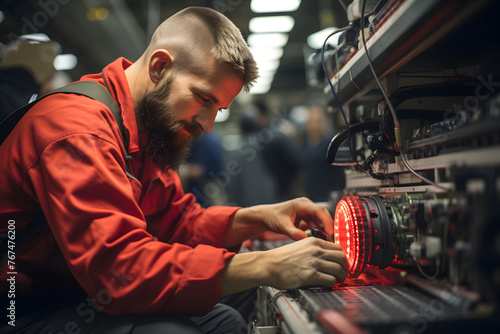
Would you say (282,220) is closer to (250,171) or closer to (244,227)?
(244,227)

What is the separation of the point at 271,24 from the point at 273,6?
52 cm

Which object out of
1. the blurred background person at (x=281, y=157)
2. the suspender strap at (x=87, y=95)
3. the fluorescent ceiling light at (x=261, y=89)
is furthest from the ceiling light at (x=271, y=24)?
the suspender strap at (x=87, y=95)

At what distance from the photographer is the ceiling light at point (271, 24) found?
4.50 metres

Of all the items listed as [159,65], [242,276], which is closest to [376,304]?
[242,276]

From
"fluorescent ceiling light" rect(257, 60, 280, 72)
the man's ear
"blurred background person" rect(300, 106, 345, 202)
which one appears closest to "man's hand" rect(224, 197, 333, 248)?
the man's ear

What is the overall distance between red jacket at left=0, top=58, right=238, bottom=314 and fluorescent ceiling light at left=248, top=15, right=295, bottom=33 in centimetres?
406

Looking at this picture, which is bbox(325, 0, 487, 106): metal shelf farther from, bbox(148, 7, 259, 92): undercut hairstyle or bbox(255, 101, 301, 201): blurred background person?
bbox(255, 101, 301, 201): blurred background person

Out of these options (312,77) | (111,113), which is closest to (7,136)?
(111,113)

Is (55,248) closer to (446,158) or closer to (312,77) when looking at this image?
(446,158)

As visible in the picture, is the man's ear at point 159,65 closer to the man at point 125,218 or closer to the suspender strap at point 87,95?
the man at point 125,218

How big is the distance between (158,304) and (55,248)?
41 cm

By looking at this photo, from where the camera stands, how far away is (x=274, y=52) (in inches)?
224

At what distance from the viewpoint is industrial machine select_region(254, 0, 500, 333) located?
0.52 meters

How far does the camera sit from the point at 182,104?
1127 mm
